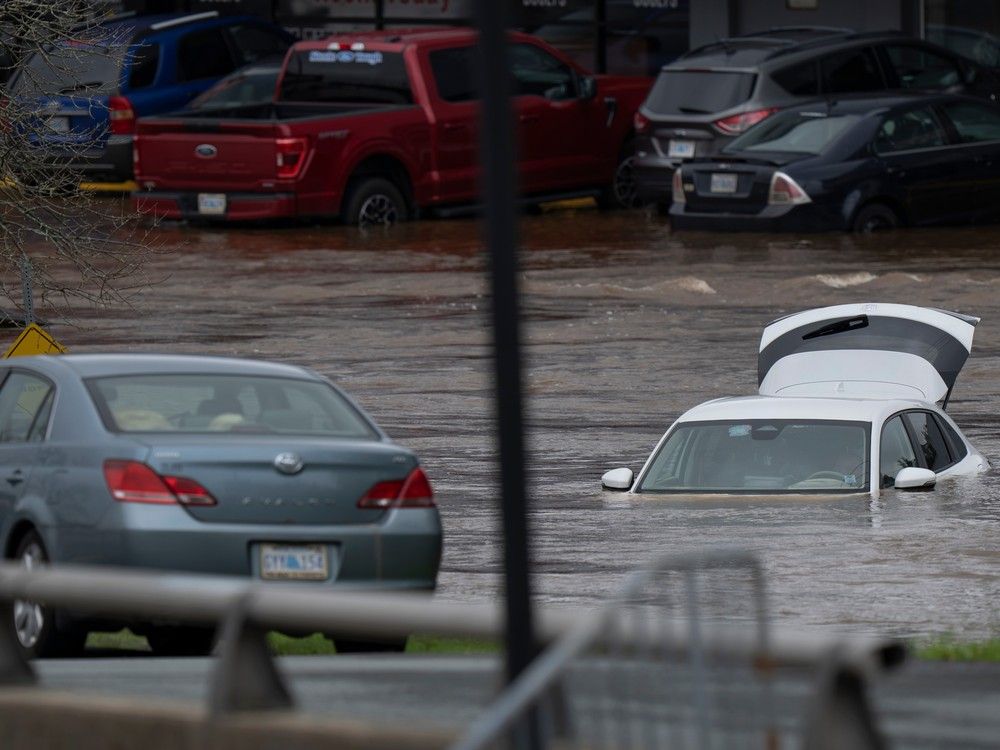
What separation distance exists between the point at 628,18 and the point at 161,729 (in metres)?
31.2

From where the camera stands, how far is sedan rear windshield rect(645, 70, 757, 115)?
2898cm

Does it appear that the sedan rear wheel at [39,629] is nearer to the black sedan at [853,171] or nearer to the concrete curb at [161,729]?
the concrete curb at [161,729]

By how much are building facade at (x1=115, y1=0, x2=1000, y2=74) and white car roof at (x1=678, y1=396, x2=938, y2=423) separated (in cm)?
2204

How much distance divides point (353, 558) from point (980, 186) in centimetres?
1877

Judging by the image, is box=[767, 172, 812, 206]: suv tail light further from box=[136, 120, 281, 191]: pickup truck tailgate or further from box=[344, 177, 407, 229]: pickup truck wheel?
box=[136, 120, 281, 191]: pickup truck tailgate

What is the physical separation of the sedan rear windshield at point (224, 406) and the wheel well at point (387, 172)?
18041 mm

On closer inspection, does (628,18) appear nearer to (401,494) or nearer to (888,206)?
(888,206)

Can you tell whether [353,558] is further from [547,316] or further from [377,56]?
[377,56]

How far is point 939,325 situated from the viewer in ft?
50.5

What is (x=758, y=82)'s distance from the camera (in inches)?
1137

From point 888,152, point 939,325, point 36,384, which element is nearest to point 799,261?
point 888,152

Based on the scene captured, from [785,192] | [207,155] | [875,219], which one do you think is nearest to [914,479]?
[785,192]

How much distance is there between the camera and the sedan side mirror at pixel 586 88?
98.6 ft

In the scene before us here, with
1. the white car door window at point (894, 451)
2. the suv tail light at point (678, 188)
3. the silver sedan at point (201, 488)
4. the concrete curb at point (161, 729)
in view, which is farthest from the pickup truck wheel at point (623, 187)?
the concrete curb at point (161, 729)
